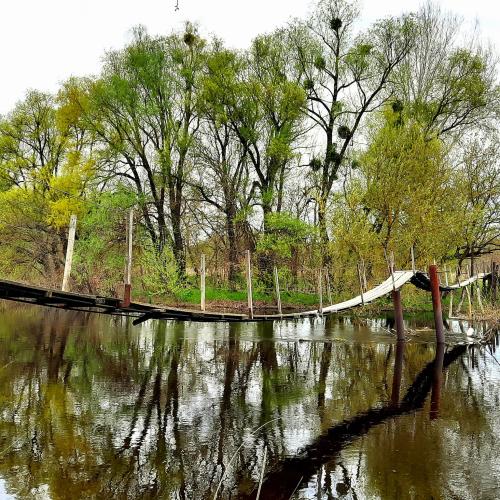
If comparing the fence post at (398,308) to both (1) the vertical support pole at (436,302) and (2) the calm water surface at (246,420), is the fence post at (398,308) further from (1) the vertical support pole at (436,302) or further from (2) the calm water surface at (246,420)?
(1) the vertical support pole at (436,302)

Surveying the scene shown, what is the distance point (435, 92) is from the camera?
79.8 ft

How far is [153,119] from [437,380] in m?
18.7

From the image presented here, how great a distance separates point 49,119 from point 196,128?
A: 286 inches

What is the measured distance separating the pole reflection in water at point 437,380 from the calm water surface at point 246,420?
0.12 feet

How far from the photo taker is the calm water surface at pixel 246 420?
5719mm

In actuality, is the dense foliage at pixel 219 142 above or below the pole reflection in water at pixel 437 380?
above

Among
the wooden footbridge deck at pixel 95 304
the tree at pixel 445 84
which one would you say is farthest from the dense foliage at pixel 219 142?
the wooden footbridge deck at pixel 95 304

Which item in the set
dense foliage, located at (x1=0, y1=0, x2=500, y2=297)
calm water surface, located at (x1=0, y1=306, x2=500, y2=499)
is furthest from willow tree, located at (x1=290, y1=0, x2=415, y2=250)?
calm water surface, located at (x1=0, y1=306, x2=500, y2=499)

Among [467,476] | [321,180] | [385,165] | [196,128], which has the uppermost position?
[196,128]

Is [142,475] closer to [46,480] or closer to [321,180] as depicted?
[46,480]

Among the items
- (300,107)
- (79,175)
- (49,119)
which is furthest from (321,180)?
(49,119)

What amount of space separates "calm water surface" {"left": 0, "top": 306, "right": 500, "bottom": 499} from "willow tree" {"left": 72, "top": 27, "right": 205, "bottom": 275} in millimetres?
11914

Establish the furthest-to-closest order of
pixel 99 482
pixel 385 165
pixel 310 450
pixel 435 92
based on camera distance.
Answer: pixel 435 92 → pixel 385 165 → pixel 310 450 → pixel 99 482

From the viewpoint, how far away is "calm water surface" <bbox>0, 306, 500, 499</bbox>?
225 inches
